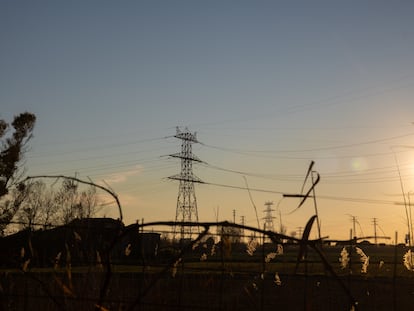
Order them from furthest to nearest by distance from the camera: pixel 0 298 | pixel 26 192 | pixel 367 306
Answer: pixel 26 192
pixel 367 306
pixel 0 298

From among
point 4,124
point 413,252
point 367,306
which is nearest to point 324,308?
point 367,306

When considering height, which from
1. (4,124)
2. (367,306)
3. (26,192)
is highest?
(4,124)

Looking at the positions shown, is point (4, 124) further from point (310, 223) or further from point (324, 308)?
point (310, 223)

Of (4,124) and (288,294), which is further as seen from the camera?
(4,124)

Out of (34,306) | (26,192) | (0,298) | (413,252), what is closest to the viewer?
(0,298)

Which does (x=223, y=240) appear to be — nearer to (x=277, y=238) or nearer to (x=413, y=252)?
(x=277, y=238)

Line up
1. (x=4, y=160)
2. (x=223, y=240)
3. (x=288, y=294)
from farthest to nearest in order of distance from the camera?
(x=4, y=160) < (x=288, y=294) < (x=223, y=240)

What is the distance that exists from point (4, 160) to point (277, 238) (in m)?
30.8

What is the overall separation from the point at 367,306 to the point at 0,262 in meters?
11.5

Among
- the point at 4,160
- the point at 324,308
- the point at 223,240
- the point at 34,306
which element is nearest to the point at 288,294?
the point at 324,308

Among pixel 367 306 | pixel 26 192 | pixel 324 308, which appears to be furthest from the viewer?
pixel 26 192

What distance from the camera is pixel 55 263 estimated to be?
3963mm

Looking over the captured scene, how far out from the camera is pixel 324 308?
1169 centimetres

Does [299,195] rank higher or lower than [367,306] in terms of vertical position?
higher
